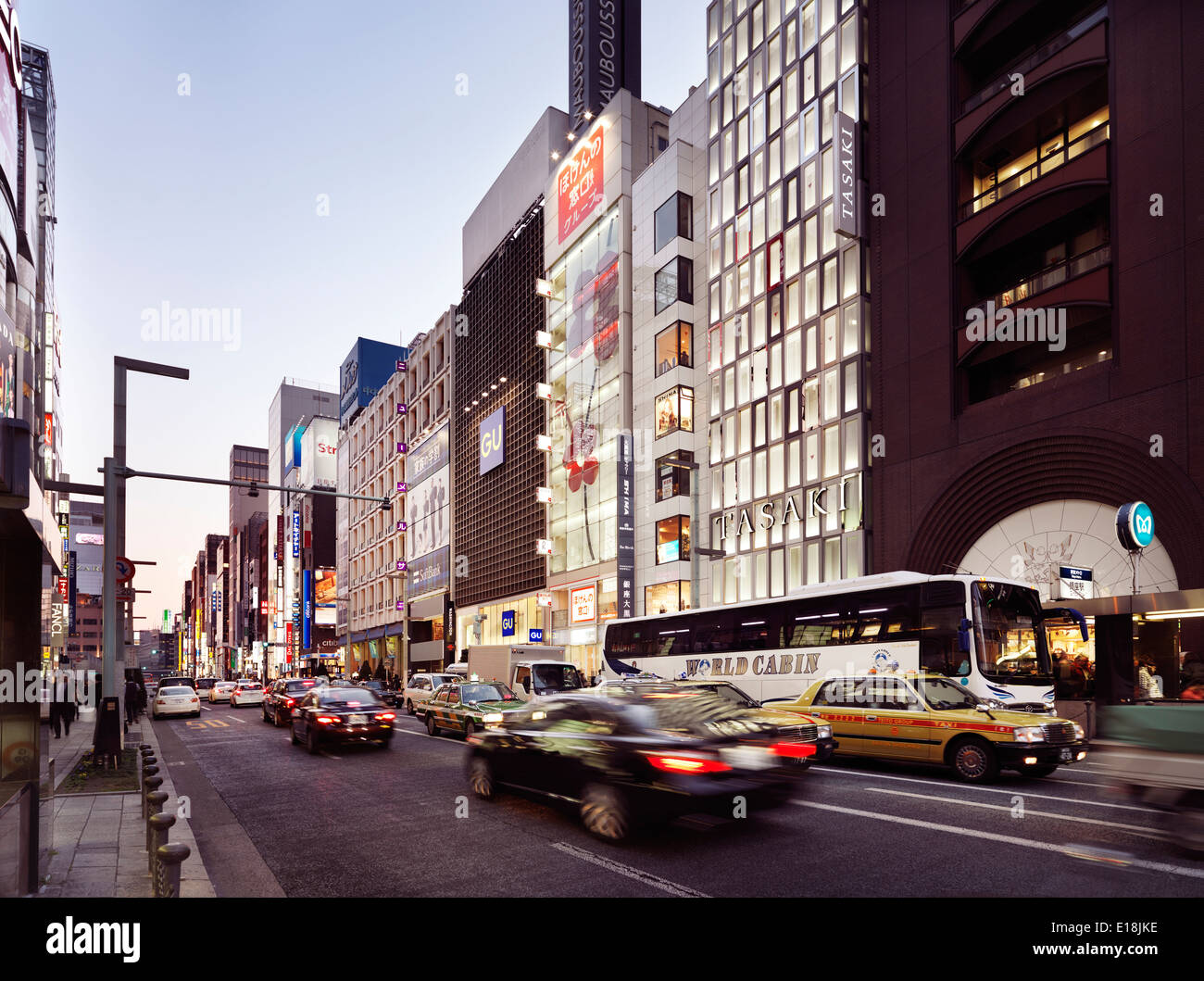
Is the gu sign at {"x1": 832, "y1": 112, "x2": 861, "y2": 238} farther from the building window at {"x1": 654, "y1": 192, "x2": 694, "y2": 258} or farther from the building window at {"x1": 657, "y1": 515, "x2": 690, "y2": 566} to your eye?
the building window at {"x1": 657, "y1": 515, "x2": 690, "y2": 566}

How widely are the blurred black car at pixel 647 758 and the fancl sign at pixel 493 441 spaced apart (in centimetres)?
4906

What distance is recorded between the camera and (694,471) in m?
42.1

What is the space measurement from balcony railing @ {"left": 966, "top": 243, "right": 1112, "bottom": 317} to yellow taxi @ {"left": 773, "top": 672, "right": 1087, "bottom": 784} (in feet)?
53.1

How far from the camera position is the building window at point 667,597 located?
40.8 metres

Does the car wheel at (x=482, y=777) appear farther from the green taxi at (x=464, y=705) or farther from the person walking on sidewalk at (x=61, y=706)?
the person walking on sidewalk at (x=61, y=706)

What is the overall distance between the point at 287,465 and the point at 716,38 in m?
105

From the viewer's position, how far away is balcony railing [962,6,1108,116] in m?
25.0

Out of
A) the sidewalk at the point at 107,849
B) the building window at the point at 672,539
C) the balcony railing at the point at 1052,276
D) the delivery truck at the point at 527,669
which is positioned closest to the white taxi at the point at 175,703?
the delivery truck at the point at 527,669

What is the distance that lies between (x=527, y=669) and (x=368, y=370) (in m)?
79.8

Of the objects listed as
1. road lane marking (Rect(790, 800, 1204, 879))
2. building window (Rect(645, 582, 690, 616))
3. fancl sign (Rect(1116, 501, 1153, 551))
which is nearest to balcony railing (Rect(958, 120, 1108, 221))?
fancl sign (Rect(1116, 501, 1153, 551))

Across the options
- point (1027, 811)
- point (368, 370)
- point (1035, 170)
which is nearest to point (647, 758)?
point (1027, 811)

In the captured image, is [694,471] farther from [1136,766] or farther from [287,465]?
[287,465]

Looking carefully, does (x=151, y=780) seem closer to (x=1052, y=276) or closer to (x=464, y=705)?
(x=464, y=705)

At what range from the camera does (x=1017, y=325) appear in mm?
26516
